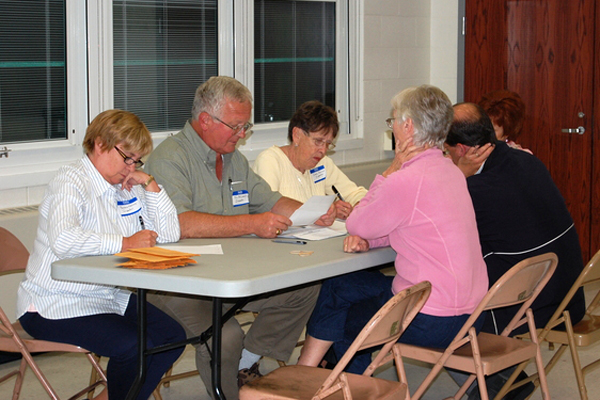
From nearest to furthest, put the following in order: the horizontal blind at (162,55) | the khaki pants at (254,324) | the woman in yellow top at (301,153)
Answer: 1. the khaki pants at (254,324)
2. the woman in yellow top at (301,153)
3. the horizontal blind at (162,55)

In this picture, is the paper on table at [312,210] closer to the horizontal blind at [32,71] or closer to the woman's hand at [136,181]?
the woman's hand at [136,181]

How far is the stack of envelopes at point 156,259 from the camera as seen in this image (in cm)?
213

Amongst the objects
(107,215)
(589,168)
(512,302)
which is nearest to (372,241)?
(512,302)

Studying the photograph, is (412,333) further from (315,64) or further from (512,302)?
(315,64)

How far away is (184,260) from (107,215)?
1.53 feet

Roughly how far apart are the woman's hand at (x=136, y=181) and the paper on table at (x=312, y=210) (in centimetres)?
53

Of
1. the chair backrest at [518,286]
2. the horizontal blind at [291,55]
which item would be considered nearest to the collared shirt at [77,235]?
the chair backrest at [518,286]

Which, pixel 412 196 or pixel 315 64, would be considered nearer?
pixel 412 196

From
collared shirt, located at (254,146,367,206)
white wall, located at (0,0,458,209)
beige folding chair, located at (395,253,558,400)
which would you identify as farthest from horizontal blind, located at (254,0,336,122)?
beige folding chair, located at (395,253,558,400)

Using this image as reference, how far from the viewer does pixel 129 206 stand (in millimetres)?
2623

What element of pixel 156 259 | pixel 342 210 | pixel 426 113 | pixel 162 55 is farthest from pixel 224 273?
pixel 162 55

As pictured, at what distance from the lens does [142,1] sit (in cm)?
405

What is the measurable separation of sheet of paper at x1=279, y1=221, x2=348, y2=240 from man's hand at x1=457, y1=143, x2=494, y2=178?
536 mm

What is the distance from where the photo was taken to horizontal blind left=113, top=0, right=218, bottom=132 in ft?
13.2
